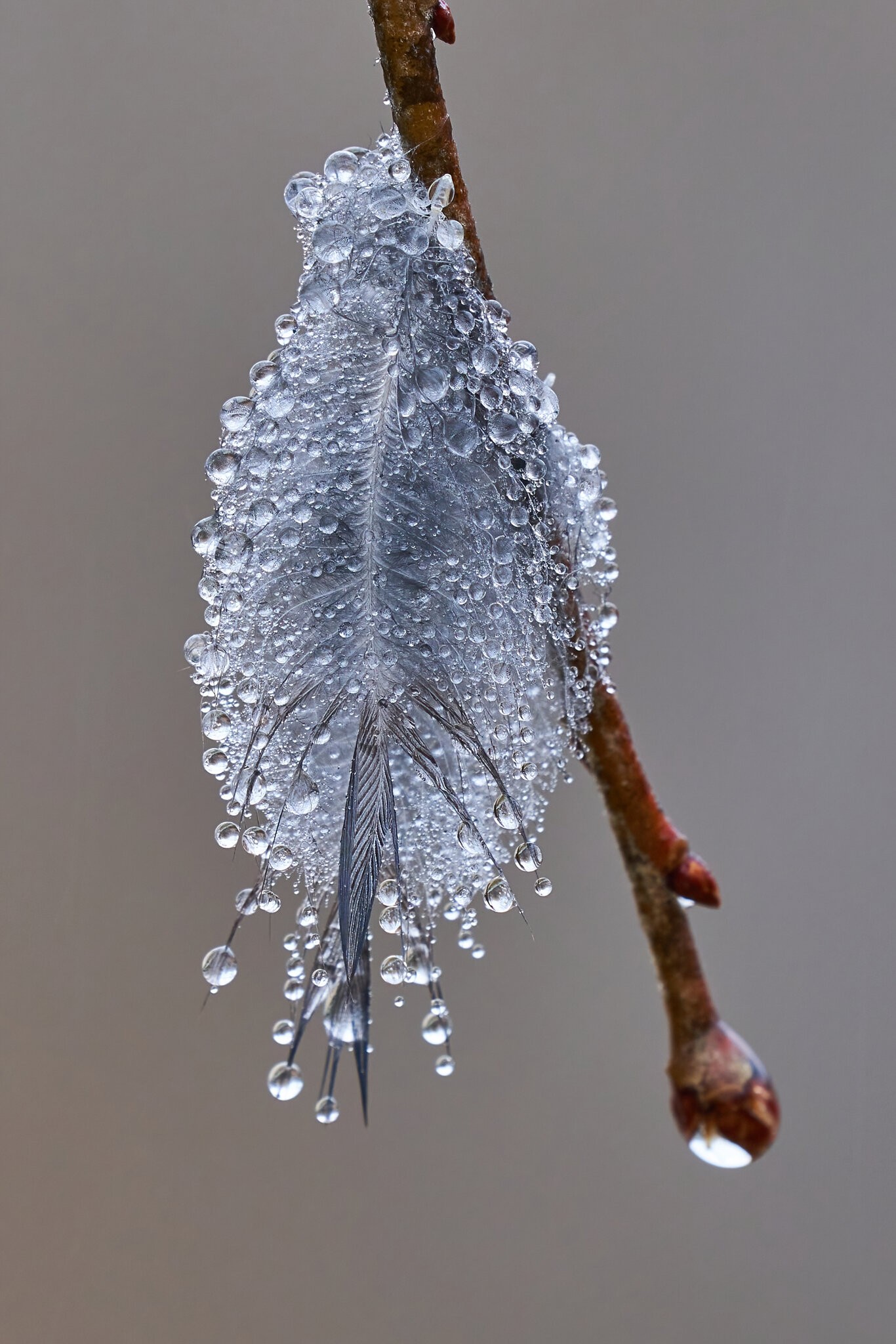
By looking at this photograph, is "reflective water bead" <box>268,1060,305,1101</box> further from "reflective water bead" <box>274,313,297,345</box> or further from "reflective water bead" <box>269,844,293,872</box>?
"reflective water bead" <box>274,313,297,345</box>

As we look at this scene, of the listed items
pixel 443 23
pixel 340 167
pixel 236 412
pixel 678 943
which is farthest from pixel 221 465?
pixel 678 943

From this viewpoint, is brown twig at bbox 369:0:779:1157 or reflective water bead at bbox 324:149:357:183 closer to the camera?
reflective water bead at bbox 324:149:357:183

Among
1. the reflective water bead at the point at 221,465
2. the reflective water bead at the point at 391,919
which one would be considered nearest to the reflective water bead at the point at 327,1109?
the reflective water bead at the point at 391,919

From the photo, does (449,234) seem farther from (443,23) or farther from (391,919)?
(391,919)

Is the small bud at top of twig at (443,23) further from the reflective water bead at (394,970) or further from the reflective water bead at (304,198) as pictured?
the reflective water bead at (394,970)

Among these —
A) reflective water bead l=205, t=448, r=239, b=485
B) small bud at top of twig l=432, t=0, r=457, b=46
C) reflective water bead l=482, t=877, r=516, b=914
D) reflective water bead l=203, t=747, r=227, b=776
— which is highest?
small bud at top of twig l=432, t=0, r=457, b=46

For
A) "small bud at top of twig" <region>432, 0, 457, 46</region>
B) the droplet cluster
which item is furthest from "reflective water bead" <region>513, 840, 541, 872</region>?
"small bud at top of twig" <region>432, 0, 457, 46</region>
